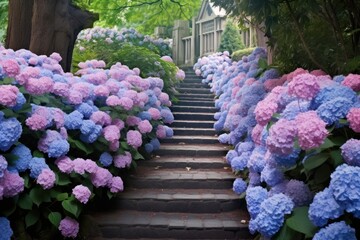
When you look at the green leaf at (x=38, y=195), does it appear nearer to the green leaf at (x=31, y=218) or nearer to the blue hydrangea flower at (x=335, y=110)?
the green leaf at (x=31, y=218)

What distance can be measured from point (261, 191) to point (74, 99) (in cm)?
200

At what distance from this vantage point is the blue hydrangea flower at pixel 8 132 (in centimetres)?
291

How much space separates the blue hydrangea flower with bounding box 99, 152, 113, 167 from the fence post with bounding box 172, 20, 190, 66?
37.7 ft

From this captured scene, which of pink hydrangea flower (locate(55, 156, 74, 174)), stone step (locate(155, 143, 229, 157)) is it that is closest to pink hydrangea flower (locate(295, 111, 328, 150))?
pink hydrangea flower (locate(55, 156, 74, 174))

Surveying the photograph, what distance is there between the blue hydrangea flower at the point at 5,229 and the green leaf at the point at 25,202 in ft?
0.64

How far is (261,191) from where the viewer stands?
3312mm

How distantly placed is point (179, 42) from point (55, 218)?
12.7m

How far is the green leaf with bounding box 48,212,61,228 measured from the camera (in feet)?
11.1

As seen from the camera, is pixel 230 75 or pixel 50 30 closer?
pixel 50 30

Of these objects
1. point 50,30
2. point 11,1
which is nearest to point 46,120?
point 50,30

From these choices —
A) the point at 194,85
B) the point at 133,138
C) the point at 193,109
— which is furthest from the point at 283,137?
the point at 194,85

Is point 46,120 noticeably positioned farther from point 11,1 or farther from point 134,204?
point 11,1

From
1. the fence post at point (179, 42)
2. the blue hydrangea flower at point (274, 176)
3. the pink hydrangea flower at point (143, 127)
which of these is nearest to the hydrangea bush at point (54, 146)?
the pink hydrangea flower at point (143, 127)

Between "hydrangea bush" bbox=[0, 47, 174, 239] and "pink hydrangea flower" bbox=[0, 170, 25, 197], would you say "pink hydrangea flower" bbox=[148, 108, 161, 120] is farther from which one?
"pink hydrangea flower" bbox=[0, 170, 25, 197]
